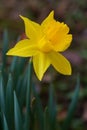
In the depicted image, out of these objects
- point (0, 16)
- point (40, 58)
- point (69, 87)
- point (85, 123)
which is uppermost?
point (0, 16)

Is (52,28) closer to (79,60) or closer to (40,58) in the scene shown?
(40,58)

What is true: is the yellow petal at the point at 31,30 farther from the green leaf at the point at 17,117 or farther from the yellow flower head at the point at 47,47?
the green leaf at the point at 17,117

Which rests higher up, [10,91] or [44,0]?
[44,0]

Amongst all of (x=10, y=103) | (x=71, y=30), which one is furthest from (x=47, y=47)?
(x=71, y=30)

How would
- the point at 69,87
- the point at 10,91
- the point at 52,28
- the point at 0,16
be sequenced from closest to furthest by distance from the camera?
the point at 52,28
the point at 10,91
the point at 69,87
the point at 0,16

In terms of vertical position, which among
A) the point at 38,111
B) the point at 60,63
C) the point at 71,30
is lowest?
the point at 38,111

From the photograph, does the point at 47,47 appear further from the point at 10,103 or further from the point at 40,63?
the point at 10,103

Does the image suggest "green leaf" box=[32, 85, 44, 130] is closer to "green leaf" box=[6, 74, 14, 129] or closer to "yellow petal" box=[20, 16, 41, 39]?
"green leaf" box=[6, 74, 14, 129]

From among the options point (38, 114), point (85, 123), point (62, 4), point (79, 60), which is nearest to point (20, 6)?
point (62, 4)
